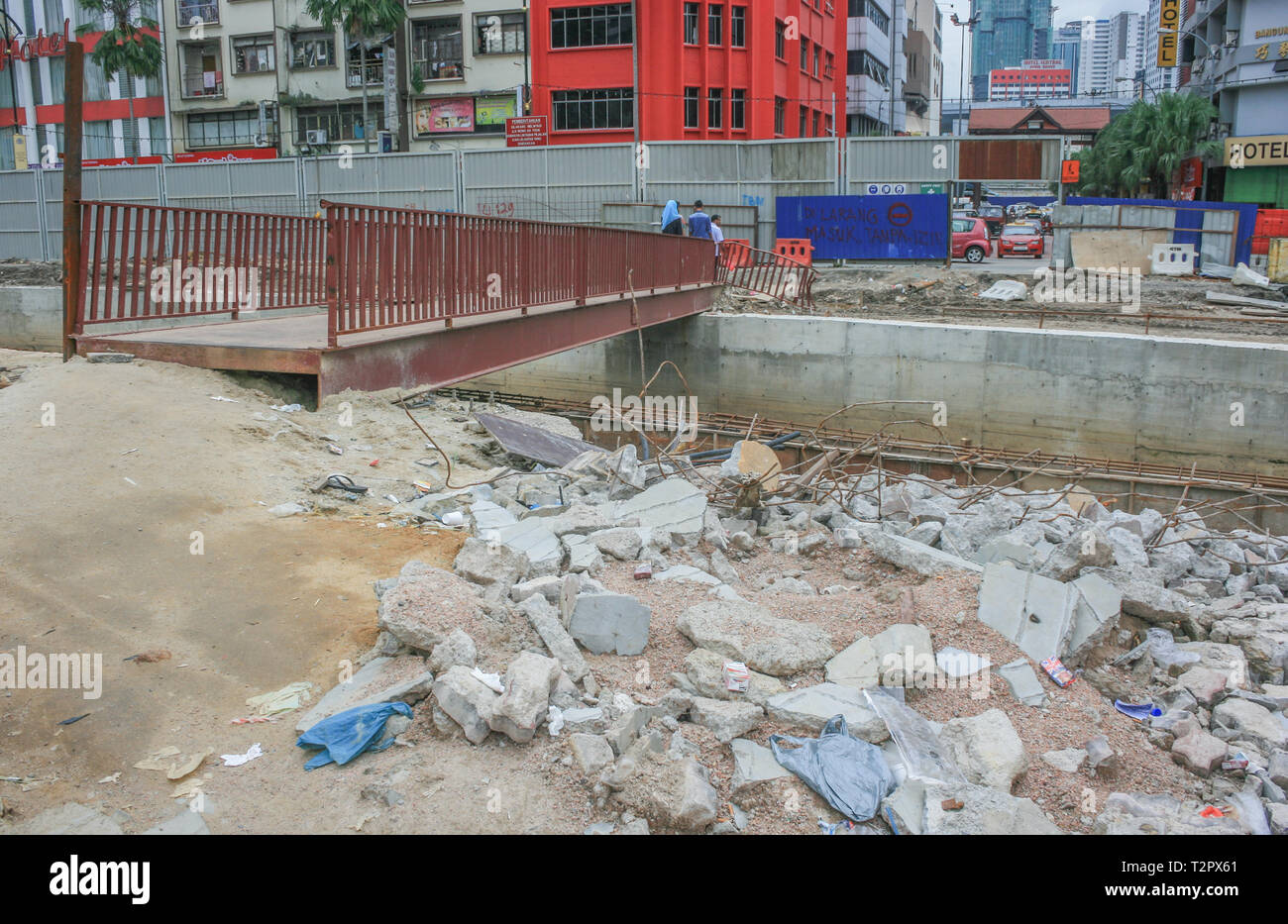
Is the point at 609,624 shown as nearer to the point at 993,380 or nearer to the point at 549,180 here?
the point at 993,380

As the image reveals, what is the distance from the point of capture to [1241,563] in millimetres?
8547

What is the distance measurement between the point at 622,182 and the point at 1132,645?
22.2 meters

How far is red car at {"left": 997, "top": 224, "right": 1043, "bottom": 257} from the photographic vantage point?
112ft

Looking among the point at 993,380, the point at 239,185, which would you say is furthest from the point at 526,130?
the point at 993,380

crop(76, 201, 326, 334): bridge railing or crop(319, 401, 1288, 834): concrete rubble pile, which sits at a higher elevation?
crop(76, 201, 326, 334): bridge railing

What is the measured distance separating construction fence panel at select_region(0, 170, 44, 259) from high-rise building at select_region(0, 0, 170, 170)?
16.6 m

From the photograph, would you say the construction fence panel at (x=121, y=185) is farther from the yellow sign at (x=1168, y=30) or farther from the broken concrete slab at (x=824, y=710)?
the yellow sign at (x=1168, y=30)

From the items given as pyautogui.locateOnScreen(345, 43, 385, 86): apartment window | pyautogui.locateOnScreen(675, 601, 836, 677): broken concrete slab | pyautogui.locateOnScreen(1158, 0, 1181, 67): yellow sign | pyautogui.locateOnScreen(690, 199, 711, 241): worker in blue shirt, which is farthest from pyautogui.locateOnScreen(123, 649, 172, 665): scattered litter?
pyautogui.locateOnScreen(1158, 0, 1181, 67): yellow sign

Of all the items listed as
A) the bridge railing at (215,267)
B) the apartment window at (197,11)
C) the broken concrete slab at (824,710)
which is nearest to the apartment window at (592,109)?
the apartment window at (197,11)

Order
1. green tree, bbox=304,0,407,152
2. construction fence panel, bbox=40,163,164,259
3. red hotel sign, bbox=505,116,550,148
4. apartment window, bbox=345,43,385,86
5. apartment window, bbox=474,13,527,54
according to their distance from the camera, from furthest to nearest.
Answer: apartment window, bbox=345,43,385,86
apartment window, bbox=474,13,527,54
green tree, bbox=304,0,407,152
red hotel sign, bbox=505,116,550,148
construction fence panel, bbox=40,163,164,259

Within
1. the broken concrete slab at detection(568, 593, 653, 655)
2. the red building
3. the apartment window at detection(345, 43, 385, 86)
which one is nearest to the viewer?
the broken concrete slab at detection(568, 593, 653, 655)

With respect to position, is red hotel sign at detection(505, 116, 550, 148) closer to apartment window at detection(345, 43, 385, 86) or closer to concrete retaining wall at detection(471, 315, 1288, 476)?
apartment window at detection(345, 43, 385, 86)
